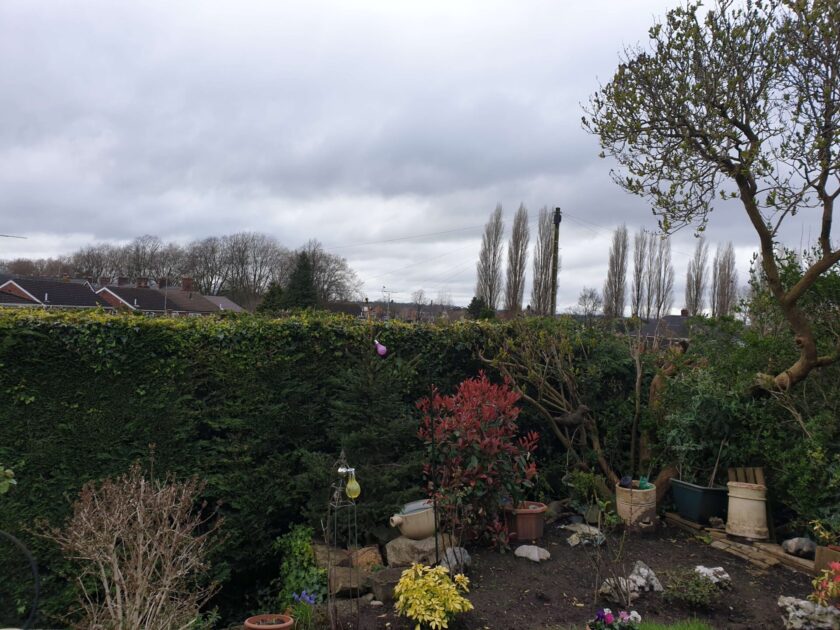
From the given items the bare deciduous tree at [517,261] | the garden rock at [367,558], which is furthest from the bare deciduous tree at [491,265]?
the garden rock at [367,558]

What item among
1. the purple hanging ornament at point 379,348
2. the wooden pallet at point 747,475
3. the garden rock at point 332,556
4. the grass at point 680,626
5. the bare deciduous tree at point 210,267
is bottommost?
the garden rock at point 332,556

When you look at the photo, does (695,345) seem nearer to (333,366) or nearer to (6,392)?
(333,366)

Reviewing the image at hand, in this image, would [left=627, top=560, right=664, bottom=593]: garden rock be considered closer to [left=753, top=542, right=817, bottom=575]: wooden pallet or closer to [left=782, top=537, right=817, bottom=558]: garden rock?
[left=753, top=542, right=817, bottom=575]: wooden pallet

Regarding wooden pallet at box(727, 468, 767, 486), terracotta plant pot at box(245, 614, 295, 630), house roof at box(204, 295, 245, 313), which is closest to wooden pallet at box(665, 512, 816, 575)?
wooden pallet at box(727, 468, 767, 486)

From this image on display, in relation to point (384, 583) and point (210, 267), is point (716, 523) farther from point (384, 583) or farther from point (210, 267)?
point (210, 267)

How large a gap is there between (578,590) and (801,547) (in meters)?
2.19

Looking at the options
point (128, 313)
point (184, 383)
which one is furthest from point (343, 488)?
point (128, 313)

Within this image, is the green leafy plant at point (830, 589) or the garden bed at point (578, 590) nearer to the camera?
the green leafy plant at point (830, 589)

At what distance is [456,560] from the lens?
4.43 meters

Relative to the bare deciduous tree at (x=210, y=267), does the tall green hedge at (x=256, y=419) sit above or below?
below

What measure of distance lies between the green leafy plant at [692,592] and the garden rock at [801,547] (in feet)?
4.47

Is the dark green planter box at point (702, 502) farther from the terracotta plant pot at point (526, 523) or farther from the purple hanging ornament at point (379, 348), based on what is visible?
the purple hanging ornament at point (379, 348)

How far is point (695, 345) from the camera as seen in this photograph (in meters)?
6.80

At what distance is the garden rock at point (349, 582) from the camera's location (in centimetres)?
421
